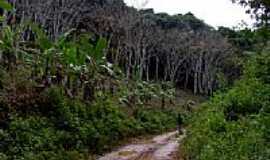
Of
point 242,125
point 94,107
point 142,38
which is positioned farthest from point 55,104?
point 142,38

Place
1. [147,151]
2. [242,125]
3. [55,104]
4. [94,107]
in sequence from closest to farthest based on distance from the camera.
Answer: [242,125]
[55,104]
[147,151]
[94,107]

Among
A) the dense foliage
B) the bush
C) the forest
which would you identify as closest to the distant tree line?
the forest

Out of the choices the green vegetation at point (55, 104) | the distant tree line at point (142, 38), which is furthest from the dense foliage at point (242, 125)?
the distant tree line at point (142, 38)

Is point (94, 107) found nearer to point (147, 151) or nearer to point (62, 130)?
point (147, 151)

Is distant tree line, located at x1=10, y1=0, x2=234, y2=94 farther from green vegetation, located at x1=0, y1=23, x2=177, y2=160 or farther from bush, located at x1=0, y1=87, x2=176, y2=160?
bush, located at x1=0, y1=87, x2=176, y2=160

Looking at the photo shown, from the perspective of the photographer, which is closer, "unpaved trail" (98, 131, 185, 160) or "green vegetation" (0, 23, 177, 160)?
"green vegetation" (0, 23, 177, 160)

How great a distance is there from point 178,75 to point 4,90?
3387cm

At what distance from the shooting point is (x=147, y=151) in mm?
15898

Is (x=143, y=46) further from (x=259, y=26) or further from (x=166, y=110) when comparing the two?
(x=259, y=26)

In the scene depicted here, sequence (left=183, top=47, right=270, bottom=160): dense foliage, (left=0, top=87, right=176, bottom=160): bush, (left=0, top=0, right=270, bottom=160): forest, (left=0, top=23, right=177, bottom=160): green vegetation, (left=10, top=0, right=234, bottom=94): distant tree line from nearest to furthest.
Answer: (left=183, top=47, right=270, bottom=160): dense foliage
(left=0, top=0, right=270, bottom=160): forest
(left=0, top=87, right=176, bottom=160): bush
(left=0, top=23, right=177, bottom=160): green vegetation
(left=10, top=0, right=234, bottom=94): distant tree line

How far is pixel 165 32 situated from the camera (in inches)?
1638

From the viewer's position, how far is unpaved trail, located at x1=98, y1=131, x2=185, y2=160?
1449cm

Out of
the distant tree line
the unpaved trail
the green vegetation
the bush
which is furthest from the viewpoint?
the distant tree line

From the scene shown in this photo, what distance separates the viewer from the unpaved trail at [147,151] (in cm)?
1449
